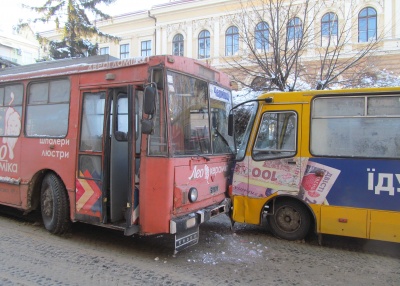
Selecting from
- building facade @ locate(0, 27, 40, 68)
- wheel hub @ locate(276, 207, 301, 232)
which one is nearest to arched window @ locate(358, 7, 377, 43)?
wheel hub @ locate(276, 207, 301, 232)

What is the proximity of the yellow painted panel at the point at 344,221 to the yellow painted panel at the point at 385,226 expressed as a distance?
13 cm

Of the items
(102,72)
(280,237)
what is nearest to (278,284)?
(280,237)

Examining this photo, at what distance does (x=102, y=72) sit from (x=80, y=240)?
287 centimetres

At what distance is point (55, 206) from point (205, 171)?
2.66 m

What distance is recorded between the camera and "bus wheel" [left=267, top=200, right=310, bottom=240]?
629 cm

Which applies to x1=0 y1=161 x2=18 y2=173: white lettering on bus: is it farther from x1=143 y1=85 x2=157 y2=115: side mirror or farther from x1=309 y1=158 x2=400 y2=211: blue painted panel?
x1=309 y1=158 x2=400 y2=211: blue painted panel

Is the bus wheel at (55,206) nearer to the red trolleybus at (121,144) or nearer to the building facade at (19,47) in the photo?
the red trolleybus at (121,144)

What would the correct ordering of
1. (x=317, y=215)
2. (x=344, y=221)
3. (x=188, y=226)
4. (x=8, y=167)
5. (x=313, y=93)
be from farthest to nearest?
(x=8, y=167) < (x=313, y=93) < (x=317, y=215) < (x=344, y=221) < (x=188, y=226)

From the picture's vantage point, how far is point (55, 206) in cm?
621

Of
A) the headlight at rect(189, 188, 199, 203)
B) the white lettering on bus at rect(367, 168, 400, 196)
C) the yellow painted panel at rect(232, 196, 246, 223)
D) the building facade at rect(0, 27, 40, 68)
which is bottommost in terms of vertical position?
the yellow painted panel at rect(232, 196, 246, 223)

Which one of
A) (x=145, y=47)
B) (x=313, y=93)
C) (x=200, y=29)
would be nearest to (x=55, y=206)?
(x=313, y=93)

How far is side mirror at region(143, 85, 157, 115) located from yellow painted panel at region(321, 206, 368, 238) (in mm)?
3242

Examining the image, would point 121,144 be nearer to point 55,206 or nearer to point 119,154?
point 119,154

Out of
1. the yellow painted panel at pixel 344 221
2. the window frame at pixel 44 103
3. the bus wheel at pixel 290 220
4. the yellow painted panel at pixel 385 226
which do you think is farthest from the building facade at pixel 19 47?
the yellow painted panel at pixel 385 226
